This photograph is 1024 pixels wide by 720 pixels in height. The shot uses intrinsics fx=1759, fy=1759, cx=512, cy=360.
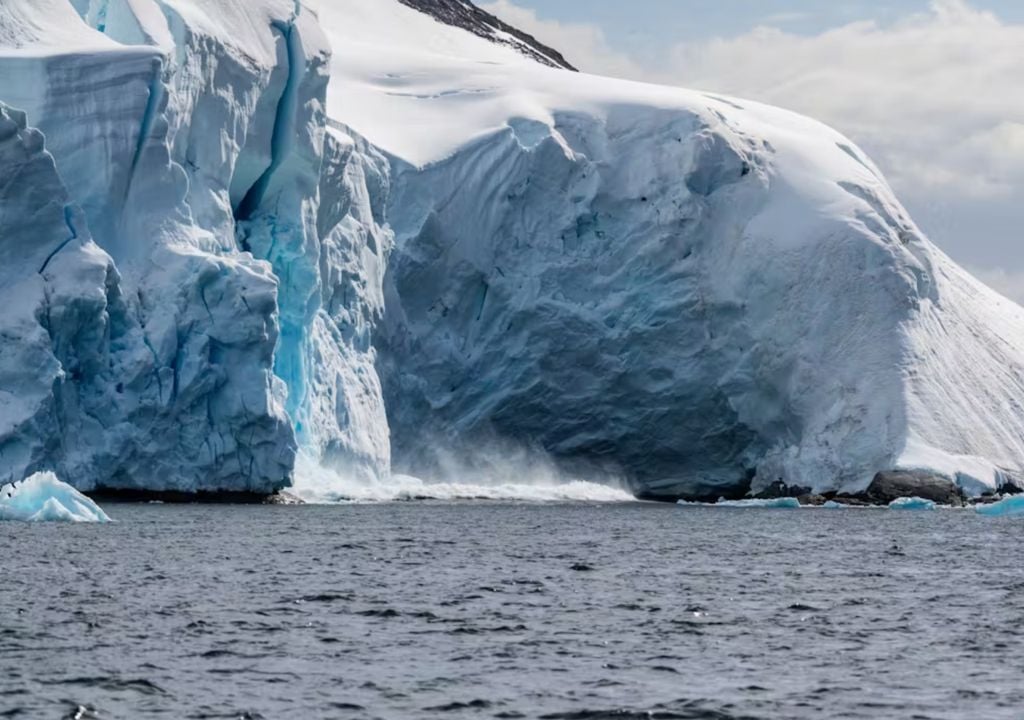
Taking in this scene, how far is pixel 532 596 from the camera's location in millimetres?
20797

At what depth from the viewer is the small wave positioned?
140 feet

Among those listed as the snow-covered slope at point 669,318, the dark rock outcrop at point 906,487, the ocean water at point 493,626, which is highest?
the snow-covered slope at point 669,318

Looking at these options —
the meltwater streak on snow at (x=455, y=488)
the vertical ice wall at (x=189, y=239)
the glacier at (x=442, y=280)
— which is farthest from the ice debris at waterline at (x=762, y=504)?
the vertical ice wall at (x=189, y=239)

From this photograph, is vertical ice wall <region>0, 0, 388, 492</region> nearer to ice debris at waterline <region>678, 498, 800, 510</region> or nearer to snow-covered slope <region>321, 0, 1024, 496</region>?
snow-covered slope <region>321, 0, 1024, 496</region>

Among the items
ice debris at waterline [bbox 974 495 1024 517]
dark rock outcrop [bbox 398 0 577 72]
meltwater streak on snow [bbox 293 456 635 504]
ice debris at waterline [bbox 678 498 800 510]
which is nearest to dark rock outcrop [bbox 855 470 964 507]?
ice debris at waterline [bbox 974 495 1024 517]

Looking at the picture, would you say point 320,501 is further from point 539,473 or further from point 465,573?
point 465,573

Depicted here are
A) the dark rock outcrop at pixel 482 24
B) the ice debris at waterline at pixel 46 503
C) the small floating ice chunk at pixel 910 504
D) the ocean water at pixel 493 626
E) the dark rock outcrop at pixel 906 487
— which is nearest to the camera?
the ocean water at pixel 493 626

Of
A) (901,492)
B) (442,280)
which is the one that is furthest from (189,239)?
(901,492)

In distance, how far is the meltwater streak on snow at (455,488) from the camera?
42531mm

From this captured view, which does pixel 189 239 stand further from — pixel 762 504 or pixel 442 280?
pixel 762 504

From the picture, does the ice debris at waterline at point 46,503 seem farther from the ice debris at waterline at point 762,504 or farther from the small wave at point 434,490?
the ice debris at waterline at point 762,504

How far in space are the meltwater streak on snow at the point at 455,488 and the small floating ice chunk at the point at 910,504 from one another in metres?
7.98

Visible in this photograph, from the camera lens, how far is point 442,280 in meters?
49.7

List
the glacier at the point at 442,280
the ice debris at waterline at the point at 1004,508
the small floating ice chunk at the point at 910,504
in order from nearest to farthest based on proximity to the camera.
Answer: the glacier at the point at 442,280
the ice debris at waterline at the point at 1004,508
the small floating ice chunk at the point at 910,504
